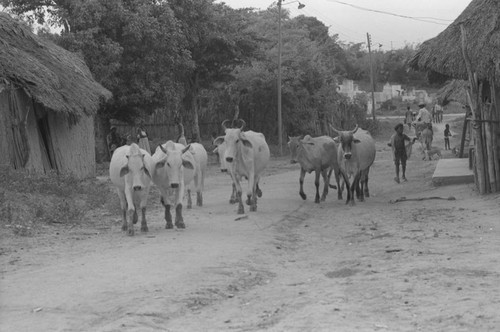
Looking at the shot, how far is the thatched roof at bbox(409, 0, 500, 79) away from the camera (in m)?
13.7

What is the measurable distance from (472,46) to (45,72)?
861cm

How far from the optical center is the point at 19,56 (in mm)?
16328

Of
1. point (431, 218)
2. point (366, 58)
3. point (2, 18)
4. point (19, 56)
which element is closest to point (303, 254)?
point (431, 218)

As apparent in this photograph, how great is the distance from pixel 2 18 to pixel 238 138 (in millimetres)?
6574

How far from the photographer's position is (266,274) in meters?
8.27

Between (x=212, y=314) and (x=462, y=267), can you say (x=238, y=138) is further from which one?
(x=212, y=314)

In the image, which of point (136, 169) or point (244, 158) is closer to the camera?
point (136, 169)

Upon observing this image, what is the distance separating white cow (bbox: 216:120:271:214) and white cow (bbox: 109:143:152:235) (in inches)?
90.7

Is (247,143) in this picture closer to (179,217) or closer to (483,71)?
(179,217)

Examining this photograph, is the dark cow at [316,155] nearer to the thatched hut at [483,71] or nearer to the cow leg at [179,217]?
the thatched hut at [483,71]

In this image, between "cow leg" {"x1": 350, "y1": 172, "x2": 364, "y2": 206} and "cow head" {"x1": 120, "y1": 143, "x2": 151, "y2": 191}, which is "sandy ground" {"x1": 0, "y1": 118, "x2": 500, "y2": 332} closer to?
"cow head" {"x1": 120, "y1": 143, "x2": 151, "y2": 191}

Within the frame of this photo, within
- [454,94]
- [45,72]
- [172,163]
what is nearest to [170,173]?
[172,163]

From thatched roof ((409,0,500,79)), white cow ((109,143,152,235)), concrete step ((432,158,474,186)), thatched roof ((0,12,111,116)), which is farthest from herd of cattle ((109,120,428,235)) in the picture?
thatched roof ((0,12,111,116))

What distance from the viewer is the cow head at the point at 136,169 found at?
10844mm
